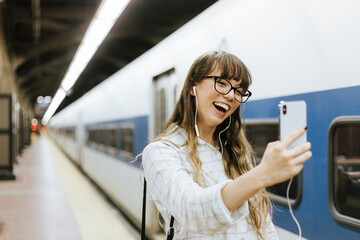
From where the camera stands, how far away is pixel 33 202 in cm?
760

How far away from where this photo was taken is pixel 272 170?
2.81 feet

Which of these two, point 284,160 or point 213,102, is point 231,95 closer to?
point 213,102

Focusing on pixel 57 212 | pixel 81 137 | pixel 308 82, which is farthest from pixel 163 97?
pixel 81 137

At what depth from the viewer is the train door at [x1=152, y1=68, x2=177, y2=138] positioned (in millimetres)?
3791

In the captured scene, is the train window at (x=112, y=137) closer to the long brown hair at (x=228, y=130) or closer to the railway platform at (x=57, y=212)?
the railway platform at (x=57, y=212)

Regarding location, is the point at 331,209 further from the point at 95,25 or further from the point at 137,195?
the point at 95,25

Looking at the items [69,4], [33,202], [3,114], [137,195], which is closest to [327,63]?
[137,195]

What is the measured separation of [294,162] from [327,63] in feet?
3.47

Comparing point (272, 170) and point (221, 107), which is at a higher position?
point (221, 107)

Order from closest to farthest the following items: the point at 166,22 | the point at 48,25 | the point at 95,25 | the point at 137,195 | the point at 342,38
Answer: the point at 342,38, the point at 137,195, the point at 95,25, the point at 166,22, the point at 48,25

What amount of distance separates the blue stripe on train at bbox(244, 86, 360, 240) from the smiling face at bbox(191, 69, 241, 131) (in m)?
0.71

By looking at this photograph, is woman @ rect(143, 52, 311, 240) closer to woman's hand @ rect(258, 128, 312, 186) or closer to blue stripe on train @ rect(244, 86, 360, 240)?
woman's hand @ rect(258, 128, 312, 186)

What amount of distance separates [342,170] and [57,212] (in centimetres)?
588

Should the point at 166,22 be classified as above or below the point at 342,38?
above
